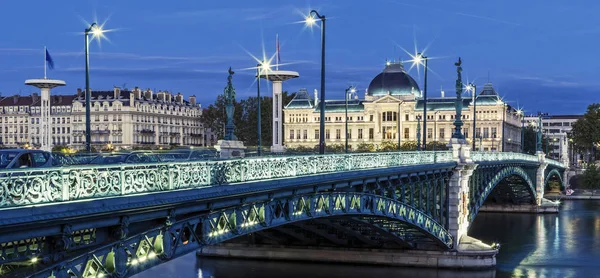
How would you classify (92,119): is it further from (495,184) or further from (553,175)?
(495,184)

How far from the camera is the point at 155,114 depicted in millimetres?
173250

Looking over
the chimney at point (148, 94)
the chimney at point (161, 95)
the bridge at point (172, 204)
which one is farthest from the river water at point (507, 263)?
the chimney at point (161, 95)

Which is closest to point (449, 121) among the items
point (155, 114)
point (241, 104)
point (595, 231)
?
point (241, 104)

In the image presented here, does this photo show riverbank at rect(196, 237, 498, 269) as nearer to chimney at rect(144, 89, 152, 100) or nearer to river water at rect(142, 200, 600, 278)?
river water at rect(142, 200, 600, 278)

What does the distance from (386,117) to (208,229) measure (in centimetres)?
16978

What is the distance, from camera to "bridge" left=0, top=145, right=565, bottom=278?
15.2 m

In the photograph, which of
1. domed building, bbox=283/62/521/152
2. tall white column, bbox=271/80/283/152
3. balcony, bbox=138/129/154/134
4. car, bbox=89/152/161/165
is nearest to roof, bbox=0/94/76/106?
balcony, bbox=138/129/154/134

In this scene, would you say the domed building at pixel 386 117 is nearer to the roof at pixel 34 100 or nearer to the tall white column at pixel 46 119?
the roof at pixel 34 100

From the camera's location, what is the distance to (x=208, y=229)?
2161 cm

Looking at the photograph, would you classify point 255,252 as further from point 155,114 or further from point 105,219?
point 155,114

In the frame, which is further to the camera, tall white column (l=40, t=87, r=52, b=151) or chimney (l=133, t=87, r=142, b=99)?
chimney (l=133, t=87, r=142, b=99)

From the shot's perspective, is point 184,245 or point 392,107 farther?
point 392,107

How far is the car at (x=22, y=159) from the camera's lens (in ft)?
62.4

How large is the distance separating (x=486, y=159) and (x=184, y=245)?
46.4 meters
